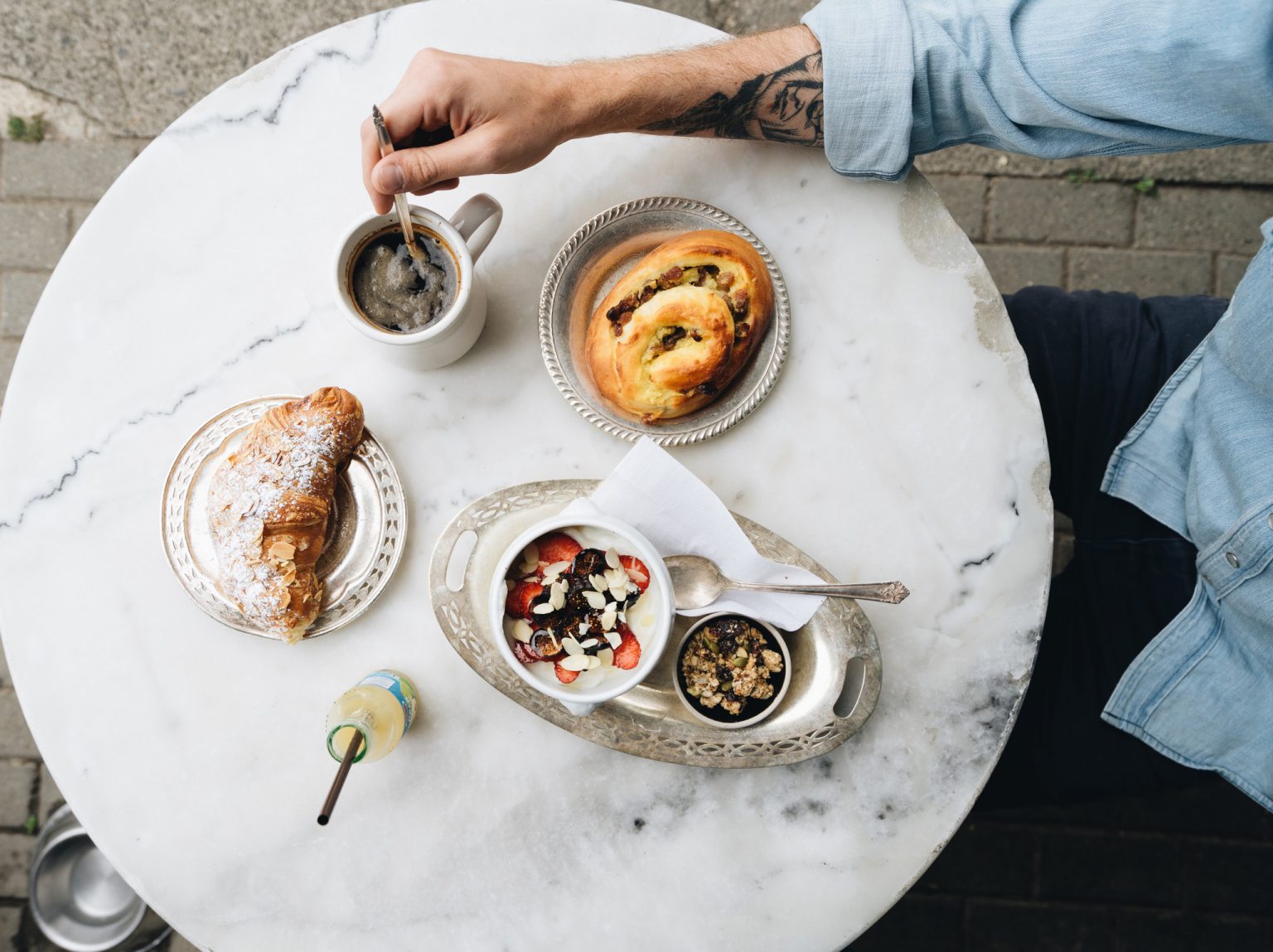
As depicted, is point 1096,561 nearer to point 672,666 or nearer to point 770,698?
point 770,698

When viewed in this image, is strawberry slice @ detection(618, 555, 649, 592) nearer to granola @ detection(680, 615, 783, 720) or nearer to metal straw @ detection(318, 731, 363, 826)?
granola @ detection(680, 615, 783, 720)

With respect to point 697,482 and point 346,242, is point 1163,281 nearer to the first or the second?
point 697,482

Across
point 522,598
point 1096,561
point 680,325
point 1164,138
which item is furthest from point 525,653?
point 1164,138

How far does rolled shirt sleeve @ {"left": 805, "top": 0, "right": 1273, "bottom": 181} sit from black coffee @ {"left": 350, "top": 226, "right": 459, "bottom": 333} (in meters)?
0.65

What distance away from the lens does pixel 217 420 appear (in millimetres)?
1413

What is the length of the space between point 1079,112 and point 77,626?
179 cm

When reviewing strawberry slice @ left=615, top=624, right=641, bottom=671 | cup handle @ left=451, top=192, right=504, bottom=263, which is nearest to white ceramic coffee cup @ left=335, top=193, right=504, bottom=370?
cup handle @ left=451, top=192, right=504, bottom=263

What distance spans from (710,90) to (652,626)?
33.2 inches

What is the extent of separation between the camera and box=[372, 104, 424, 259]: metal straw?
120cm

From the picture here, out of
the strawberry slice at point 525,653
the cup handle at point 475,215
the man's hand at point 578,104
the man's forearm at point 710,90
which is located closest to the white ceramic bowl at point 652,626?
the strawberry slice at point 525,653

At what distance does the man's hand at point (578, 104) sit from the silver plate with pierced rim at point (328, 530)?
0.43 meters

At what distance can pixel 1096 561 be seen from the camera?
167cm

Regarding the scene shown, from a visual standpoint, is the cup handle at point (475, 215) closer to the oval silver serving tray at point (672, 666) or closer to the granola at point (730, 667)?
the oval silver serving tray at point (672, 666)

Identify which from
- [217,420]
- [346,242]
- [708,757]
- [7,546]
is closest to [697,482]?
[708,757]
